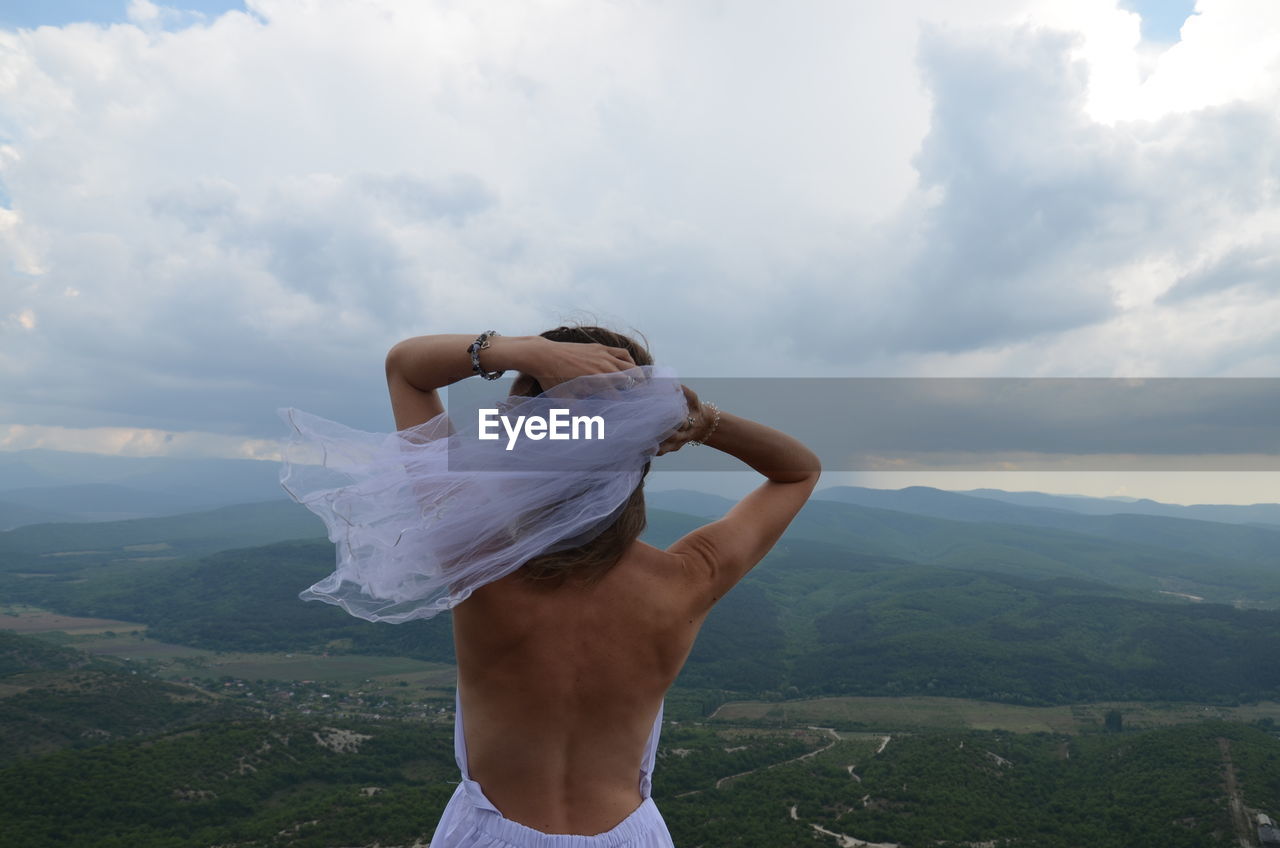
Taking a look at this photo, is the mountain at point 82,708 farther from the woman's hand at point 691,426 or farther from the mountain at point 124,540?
the mountain at point 124,540

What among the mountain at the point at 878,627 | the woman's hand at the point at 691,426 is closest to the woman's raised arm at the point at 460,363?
the woman's hand at the point at 691,426

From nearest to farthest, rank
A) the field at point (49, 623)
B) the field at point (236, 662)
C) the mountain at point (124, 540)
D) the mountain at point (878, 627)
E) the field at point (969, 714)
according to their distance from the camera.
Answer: the field at point (969, 714), the field at point (236, 662), the mountain at point (878, 627), the field at point (49, 623), the mountain at point (124, 540)

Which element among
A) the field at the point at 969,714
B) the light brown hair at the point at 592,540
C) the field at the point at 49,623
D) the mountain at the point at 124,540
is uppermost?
the light brown hair at the point at 592,540

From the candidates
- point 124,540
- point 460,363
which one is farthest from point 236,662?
point 124,540

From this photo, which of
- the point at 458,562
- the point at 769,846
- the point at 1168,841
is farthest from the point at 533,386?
the point at 1168,841

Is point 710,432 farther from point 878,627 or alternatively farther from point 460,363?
point 878,627

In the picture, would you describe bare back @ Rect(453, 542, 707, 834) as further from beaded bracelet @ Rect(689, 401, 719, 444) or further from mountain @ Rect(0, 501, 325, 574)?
mountain @ Rect(0, 501, 325, 574)
